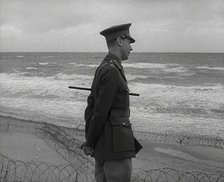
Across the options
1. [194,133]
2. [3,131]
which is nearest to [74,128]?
[3,131]

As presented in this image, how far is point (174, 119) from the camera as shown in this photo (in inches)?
600

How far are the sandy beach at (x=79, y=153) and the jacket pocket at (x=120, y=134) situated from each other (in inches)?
157

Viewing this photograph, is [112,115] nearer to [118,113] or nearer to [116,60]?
[118,113]

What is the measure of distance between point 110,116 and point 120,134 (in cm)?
18

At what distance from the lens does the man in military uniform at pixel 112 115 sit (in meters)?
3.21

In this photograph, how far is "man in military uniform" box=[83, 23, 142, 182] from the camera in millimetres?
3213

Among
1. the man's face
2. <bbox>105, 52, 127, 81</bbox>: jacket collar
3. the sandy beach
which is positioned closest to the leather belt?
<bbox>105, 52, 127, 81</bbox>: jacket collar

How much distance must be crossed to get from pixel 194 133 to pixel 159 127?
128 centimetres

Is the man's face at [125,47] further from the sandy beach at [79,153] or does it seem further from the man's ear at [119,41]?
the sandy beach at [79,153]

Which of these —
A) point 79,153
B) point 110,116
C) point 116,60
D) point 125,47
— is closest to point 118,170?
point 110,116

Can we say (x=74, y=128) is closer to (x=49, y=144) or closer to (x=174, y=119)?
(x=49, y=144)

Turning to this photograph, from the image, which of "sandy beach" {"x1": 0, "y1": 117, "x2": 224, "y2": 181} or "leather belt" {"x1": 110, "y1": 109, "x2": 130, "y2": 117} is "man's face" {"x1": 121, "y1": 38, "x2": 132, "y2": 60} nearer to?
"leather belt" {"x1": 110, "y1": 109, "x2": 130, "y2": 117}

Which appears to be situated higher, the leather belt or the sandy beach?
the leather belt

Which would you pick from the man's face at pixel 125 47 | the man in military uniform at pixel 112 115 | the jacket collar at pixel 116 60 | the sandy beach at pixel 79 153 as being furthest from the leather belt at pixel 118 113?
the sandy beach at pixel 79 153
